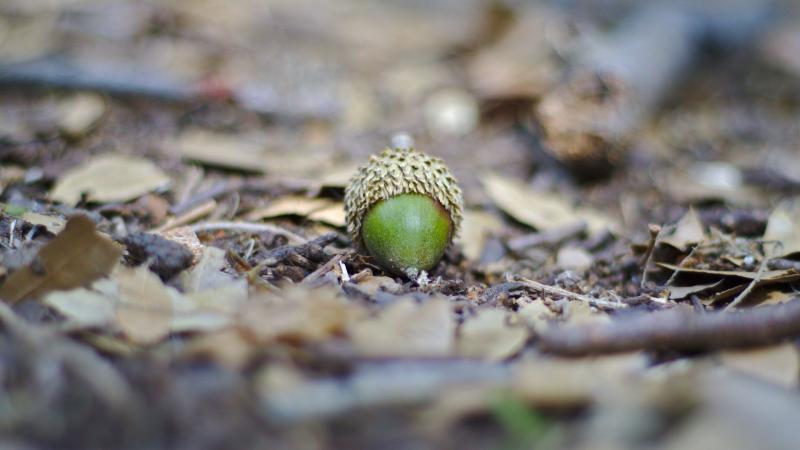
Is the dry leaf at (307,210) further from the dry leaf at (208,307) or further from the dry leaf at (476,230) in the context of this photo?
the dry leaf at (208,307)

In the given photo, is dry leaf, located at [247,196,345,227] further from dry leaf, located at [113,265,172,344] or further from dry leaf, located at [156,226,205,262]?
dry leaf, located at [113,265,172,344]

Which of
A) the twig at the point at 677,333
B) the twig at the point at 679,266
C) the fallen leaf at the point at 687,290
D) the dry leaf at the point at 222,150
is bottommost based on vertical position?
the twig at the point at 677,333

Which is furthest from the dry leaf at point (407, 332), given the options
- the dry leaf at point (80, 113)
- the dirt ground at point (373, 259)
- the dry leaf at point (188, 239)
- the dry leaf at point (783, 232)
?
the dry leaf at point (80, 113)

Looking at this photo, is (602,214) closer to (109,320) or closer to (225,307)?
(225,307)

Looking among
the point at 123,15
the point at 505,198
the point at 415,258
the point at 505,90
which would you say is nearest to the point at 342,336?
the point at 415,258

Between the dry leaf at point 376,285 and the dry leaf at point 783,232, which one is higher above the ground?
the dry leaf at point 783,232

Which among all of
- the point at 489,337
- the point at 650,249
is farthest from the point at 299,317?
the point at 650,249
